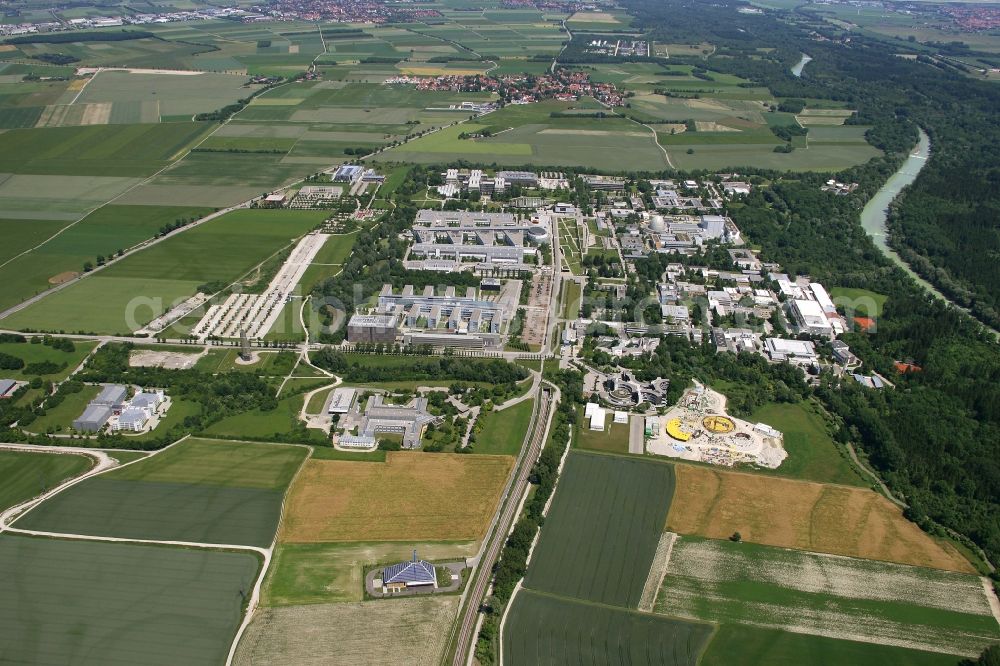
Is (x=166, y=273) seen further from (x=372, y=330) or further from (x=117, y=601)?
(x=117, y=601)

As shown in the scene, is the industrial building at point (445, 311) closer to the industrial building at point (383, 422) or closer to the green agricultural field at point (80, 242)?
the industrial building at point (383, 422)

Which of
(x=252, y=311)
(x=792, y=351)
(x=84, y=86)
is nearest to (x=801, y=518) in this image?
(x=792, y=351)

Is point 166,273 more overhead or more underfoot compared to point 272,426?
more underfoot

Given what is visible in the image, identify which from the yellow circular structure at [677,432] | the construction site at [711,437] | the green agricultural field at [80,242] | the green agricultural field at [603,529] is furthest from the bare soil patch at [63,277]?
the yellow circular structure at [677,432]

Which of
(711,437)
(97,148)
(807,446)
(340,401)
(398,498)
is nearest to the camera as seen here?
(398,498)

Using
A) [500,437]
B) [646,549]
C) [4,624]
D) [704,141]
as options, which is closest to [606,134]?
[704,141]

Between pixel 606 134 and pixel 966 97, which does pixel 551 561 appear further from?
pixel 966 97

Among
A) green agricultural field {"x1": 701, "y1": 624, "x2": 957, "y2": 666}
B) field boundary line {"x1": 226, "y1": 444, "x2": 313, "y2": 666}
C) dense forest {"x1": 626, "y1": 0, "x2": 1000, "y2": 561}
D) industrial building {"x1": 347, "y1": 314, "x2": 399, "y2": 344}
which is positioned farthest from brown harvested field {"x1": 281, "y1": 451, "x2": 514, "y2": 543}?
dense forest {"x1": 626, "y1": 0, "x2": 1000, "y2": 561}
